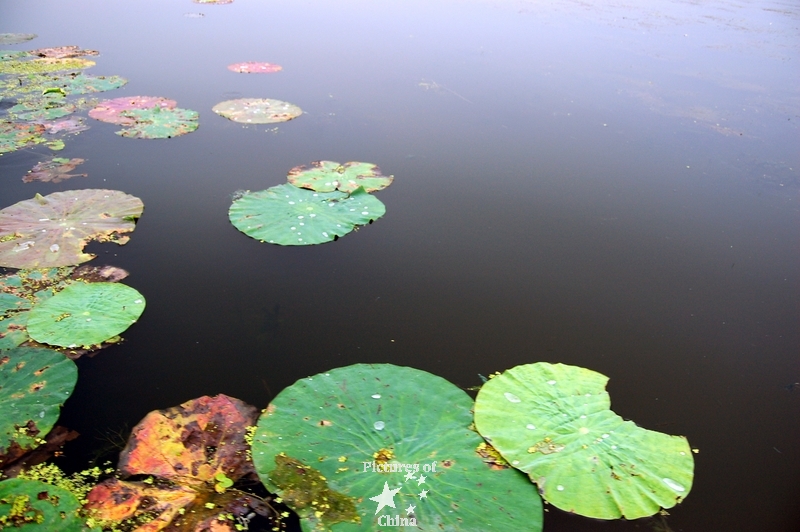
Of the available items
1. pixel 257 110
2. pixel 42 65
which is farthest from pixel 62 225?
pixel 42 65

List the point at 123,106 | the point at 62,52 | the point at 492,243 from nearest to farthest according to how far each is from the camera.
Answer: the point at 492,243
the point at 123,106
the point at 62,52

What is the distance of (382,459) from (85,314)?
4.95 ft

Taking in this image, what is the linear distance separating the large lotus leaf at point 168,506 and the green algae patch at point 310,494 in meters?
0.09

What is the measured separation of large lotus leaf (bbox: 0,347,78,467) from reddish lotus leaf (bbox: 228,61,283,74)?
4137 mm

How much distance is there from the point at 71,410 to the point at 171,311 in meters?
0.61

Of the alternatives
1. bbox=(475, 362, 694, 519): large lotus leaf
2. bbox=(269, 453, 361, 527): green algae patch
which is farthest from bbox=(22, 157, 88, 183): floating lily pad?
bbox=(475, 362, 694, 519): large lotus leaf

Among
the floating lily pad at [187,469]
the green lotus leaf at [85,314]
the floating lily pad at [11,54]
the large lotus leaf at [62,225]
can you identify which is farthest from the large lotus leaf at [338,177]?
the floating lily pad at [11,54]

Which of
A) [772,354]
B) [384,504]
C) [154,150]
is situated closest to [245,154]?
[154,150]

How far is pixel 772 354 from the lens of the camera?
244cm

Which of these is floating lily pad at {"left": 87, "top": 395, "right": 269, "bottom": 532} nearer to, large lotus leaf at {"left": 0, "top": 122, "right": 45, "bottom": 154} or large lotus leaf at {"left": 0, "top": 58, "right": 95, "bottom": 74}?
large lotus leaf at {"left": 0, "top": 122, "right": 45, "bottom": 154}

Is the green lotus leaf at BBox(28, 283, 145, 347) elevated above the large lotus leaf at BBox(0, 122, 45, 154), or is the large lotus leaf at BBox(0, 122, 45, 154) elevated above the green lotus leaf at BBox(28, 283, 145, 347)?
the large lotus leaf at BBox(0, 122, 45, 154)

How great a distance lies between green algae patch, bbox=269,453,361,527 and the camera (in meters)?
1.63

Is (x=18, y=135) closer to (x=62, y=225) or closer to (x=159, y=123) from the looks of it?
(x=159, y=123)

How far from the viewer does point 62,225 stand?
2936mm
